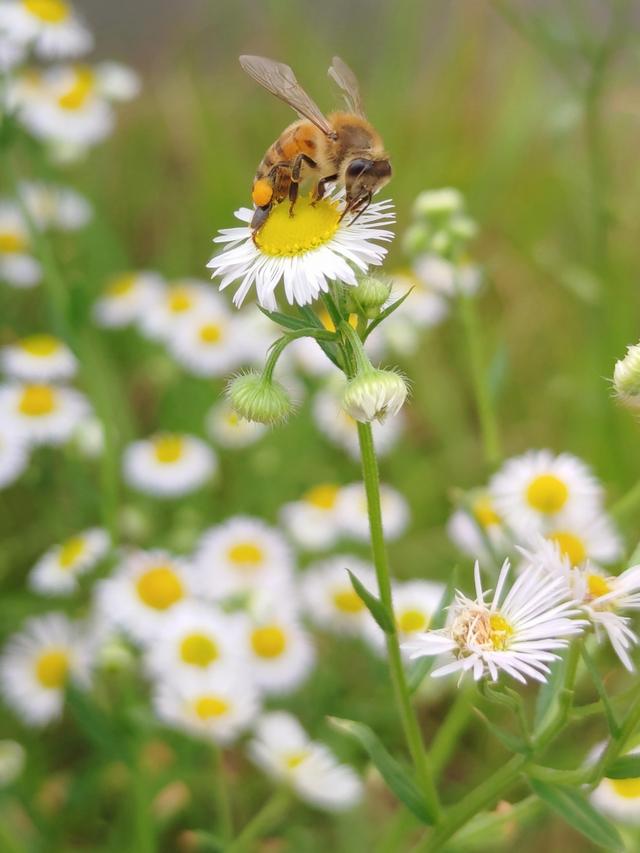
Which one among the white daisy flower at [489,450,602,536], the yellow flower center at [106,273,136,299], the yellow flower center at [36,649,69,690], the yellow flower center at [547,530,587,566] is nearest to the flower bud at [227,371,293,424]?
the yellow flower center at [547,530,587,566]

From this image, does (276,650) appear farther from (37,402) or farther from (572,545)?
(37,402)

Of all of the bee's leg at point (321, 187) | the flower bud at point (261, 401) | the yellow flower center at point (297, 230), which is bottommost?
the flower bud at point (261, 401)

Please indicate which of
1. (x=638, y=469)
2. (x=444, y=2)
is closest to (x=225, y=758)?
(x=638, y=469)

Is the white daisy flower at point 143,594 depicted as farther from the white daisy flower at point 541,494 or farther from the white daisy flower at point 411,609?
the white daisy flower at point 541,494

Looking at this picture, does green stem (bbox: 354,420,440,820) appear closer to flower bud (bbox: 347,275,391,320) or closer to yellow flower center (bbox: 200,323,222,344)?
flower bud (bbox: 347,275,391,320)

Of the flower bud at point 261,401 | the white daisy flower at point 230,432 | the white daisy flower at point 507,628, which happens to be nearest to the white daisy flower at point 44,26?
the white daisy flower at point 230,432

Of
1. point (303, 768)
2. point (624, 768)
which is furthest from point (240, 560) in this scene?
point (624, 768)

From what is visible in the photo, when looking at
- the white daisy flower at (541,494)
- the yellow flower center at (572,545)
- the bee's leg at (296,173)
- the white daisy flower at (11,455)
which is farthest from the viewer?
the white daisy flower at (11,455)
